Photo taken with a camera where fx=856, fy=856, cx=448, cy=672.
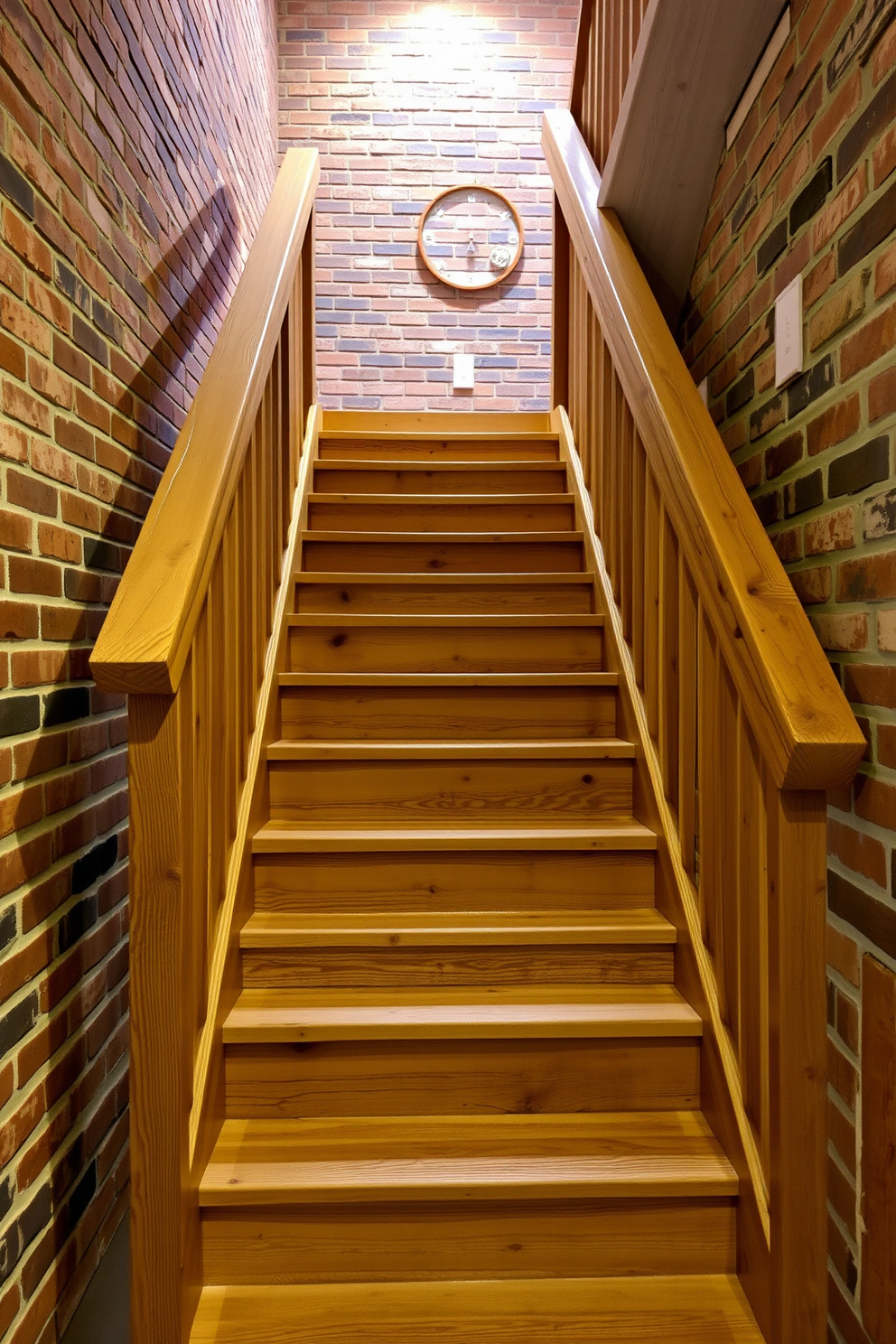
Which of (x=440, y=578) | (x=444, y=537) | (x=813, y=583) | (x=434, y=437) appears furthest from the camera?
(x=434, y=437)

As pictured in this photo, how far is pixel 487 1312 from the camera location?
3.83ft

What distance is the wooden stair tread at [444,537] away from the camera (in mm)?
2271

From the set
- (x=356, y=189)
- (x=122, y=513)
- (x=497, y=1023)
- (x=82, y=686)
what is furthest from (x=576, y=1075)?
(x=356, y=189)

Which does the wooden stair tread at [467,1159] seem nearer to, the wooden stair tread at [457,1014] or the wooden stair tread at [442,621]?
the wooden stair tread at [457,1014]

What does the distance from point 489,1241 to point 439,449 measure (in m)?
2.22

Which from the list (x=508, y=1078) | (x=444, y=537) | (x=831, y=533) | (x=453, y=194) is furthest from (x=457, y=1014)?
(x=453, y=194)

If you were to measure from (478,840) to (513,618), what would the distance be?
2.08ft

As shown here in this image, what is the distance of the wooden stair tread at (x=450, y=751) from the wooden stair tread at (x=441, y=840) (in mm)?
Answer: 181

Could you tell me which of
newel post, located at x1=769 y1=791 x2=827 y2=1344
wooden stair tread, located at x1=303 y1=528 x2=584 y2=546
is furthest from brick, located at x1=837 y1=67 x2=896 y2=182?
wooden stair tread, located at x1=303 y1=528 x2=584 y2=546

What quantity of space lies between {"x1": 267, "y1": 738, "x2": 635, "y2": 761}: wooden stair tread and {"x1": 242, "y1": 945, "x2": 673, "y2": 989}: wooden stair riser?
0.41m

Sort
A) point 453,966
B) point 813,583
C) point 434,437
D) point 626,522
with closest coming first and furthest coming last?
point 813,583 → point 453,966 → point 626,522 → point 434,437

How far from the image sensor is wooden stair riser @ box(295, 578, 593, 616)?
7.10 feet

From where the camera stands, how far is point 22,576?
1186 mm

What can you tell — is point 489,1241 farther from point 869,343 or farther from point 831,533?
point 869,343
